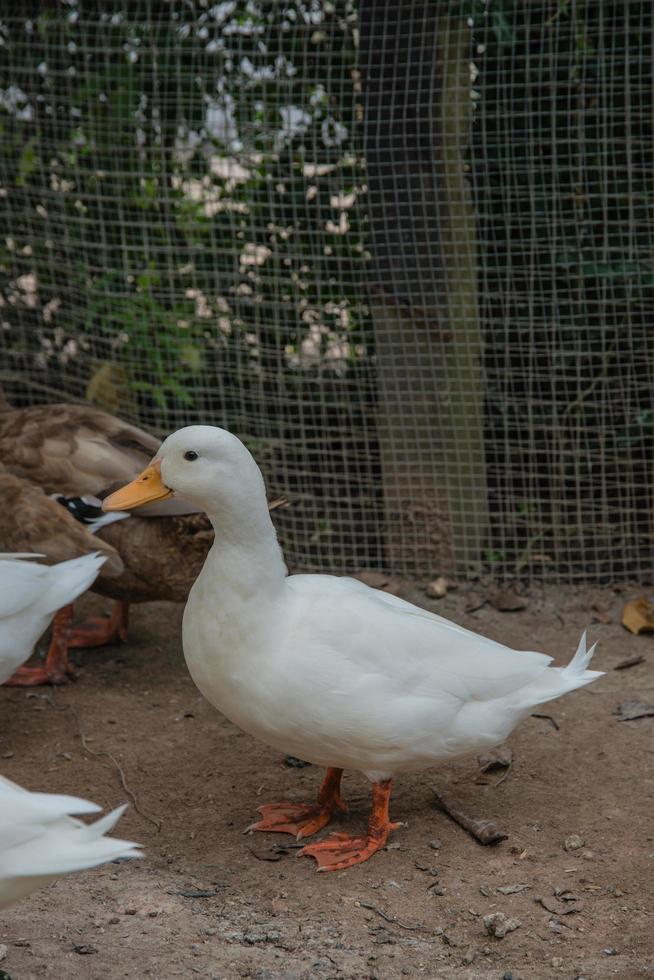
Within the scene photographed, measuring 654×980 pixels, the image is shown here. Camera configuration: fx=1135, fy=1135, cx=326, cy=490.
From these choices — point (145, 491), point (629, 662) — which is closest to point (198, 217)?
point (145, 491)

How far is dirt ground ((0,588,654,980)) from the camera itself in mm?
3010

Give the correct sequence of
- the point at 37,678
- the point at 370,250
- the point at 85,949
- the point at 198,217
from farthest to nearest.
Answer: the point at 198,217 → the point at 370,250 → the point at 37,678 → the point at 85,949

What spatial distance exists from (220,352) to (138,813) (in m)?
2.65

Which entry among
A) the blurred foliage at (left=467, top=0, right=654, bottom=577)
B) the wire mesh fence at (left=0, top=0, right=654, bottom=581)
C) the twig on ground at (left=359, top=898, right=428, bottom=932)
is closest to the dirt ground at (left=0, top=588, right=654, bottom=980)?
the twig on ground at (left=359, top=898, right=428, bottom=932)

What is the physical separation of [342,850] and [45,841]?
4.47 ft

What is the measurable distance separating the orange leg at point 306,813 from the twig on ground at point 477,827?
37 centimetres

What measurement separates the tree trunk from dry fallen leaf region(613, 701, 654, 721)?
4.55 feet

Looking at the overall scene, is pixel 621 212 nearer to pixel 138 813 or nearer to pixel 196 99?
pixel 196 99

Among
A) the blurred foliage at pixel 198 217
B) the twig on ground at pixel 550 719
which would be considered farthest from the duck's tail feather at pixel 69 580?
the twig on ground at pixel 550 719

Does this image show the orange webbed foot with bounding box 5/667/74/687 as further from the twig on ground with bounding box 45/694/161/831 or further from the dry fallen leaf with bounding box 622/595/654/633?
the dry fallen leaf with bounding box 622/595/654/633

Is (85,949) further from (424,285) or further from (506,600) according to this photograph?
(424,285)

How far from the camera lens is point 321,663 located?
334 centimetres

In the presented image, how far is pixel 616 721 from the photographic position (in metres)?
4.39

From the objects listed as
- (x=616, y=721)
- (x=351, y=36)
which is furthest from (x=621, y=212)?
(x=616, y=721)
